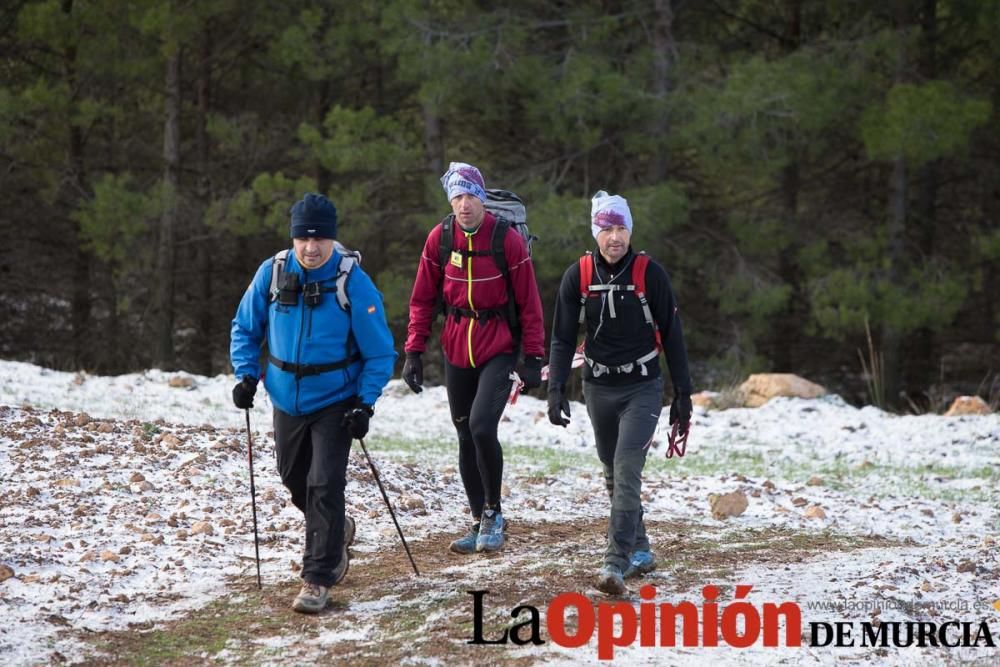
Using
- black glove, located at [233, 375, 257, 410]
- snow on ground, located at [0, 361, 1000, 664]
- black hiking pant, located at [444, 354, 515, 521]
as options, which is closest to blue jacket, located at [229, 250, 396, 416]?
black glove, located at [233, 375, 257, 410]

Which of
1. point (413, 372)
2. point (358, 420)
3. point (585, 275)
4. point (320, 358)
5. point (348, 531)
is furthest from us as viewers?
point (413, 372)

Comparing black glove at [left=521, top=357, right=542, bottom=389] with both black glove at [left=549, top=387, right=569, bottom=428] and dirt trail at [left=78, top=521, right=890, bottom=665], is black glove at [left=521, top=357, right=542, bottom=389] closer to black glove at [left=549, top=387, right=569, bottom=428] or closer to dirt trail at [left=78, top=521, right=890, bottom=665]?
black glove at [left=549, top=387, right=569, bottom=428]

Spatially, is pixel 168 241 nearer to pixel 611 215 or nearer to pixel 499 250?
pixel 499 250

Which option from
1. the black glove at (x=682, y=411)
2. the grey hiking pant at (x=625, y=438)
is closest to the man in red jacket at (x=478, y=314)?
the grey hiking pant at (x=625, y=438)

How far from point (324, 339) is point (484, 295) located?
4.09ft

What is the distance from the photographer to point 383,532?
25.2 feet

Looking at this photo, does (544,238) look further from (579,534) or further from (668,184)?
(579,534)

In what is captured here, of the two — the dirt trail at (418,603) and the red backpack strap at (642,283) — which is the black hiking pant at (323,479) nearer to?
the dirt trail at (418,603)

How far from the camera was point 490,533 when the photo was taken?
7.14m

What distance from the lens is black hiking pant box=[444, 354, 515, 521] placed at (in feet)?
22.1

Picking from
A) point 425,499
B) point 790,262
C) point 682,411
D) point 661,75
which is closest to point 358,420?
point 682,411

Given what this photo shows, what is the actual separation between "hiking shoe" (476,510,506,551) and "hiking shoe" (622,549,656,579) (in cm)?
93

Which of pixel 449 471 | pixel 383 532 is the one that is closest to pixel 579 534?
pixel 383 532

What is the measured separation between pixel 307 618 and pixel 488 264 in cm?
221
